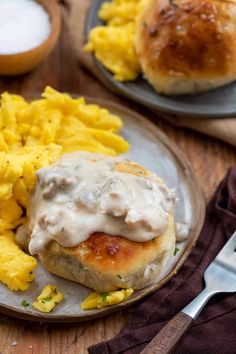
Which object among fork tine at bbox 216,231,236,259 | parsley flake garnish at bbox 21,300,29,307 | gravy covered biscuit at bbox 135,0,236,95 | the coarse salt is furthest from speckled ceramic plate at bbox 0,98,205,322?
the coarse salt

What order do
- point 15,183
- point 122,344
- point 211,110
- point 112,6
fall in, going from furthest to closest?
point 112,6 → point 211,110 → point 15,183 → point 122,344

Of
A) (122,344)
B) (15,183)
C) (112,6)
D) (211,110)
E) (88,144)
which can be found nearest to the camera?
(122,344)

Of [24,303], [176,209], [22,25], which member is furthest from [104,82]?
[24,303]

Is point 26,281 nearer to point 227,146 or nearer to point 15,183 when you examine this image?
point 15,183

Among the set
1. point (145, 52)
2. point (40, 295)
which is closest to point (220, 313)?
point (40, 295)

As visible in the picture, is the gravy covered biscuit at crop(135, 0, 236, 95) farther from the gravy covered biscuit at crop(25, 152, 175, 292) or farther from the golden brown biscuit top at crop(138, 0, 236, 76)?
the gravy covered biscuit at crop(25, 152, 175, 292)

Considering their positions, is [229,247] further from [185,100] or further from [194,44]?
[194,44]
